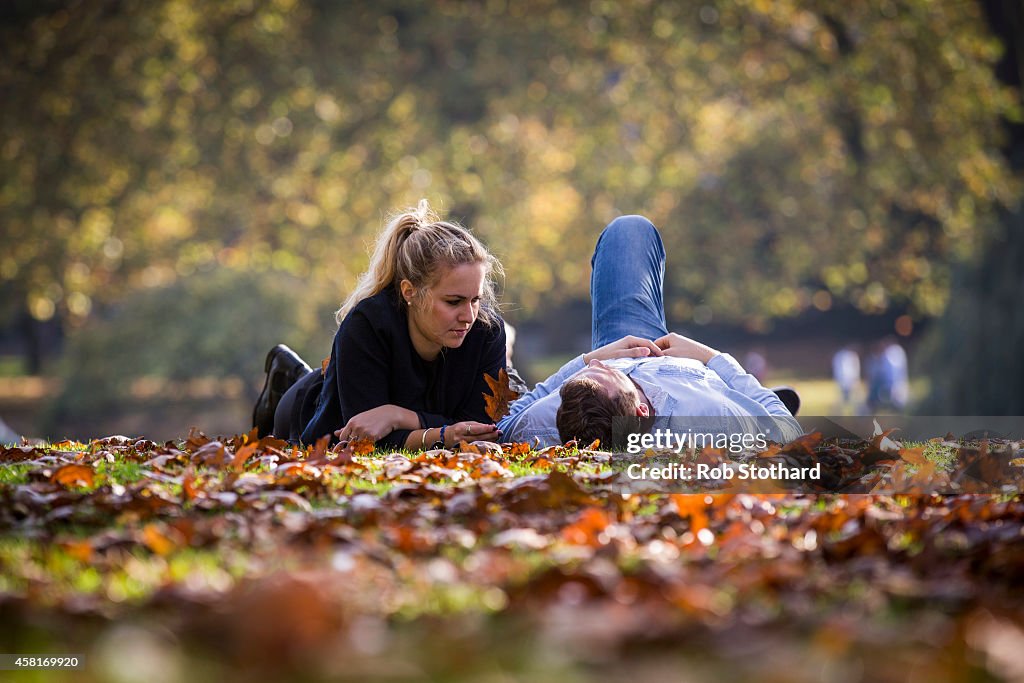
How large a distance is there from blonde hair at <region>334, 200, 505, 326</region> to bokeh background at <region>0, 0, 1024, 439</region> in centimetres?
1250

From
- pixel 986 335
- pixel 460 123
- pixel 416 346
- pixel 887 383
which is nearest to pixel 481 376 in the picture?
pixel 416 346

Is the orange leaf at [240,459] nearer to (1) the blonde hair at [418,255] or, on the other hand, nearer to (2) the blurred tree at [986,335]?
(1) the blonde hair at [418,255]

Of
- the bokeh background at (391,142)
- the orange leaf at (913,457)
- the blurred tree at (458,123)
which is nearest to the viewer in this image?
the orange leaf at (913,457)

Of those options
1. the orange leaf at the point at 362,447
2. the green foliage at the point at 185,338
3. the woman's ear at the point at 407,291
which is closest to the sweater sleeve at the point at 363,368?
the woman's ear at the point at 407,291

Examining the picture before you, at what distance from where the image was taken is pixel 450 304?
215 inches

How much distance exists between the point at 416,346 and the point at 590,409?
1.10 m

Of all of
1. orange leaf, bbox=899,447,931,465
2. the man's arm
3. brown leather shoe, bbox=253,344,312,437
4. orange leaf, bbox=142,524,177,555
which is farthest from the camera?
brown leather shoe, bbox=253,344,312,437

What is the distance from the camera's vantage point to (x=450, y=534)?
2.93 m

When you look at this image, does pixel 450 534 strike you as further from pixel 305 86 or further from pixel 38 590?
pixel 305 86

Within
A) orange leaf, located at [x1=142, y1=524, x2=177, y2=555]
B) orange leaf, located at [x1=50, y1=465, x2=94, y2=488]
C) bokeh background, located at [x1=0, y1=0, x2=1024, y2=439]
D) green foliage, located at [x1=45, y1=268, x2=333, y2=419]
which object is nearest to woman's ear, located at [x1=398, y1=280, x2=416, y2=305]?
orange leaf, located at [x1=50, y1=465, x2=94, y2=488]

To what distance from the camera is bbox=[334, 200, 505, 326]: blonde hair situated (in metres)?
5.49

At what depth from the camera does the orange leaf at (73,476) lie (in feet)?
12.5

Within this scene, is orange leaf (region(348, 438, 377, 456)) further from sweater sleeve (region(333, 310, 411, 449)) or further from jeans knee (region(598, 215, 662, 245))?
jeans knee (region(598, 215, 662, 245))

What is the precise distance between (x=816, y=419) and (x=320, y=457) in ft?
8.51
